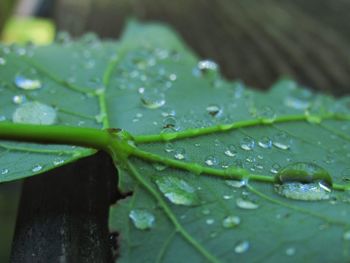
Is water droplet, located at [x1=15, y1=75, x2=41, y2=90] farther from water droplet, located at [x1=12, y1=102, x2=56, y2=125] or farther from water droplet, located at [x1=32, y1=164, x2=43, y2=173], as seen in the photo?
water droplet, located at [x1=32, y1=164, x2=43, y2=173]

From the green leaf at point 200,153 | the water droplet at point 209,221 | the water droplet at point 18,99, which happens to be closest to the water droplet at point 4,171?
the green leaf at point 200,153

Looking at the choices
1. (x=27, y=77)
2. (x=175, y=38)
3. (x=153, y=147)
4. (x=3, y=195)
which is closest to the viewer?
(x=153, y=147)

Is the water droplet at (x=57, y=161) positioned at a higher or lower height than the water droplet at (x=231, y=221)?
lower

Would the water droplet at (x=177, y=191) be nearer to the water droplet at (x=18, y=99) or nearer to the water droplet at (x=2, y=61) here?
the water droplet at (x=18, y=99)

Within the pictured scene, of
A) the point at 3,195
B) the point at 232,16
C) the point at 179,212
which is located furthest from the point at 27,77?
the point at 3,195

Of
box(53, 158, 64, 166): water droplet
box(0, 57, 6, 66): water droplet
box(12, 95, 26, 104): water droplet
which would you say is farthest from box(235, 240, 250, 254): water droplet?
box(0, 57, 6, 66): water droplet

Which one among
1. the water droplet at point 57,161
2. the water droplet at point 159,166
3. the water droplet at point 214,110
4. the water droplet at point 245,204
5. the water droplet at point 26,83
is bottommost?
the water droplet at point 57,161

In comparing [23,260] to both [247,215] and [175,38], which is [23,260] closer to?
[247,215]
